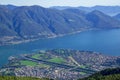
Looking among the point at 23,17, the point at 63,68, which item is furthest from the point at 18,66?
the point at 23,17

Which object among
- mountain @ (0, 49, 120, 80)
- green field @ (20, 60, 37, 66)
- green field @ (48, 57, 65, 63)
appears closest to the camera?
mountain @ (0, 49, 120, 80)

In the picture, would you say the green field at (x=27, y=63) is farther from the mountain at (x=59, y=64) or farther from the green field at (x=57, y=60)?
the green field at (x=57, y=60)

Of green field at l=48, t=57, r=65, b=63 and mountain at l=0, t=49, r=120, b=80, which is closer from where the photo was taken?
mountain at l=0, t=49, r=120, b=80

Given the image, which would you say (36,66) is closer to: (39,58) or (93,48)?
(39,58)

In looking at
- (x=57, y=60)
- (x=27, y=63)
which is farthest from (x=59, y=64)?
(x=27, y=63)

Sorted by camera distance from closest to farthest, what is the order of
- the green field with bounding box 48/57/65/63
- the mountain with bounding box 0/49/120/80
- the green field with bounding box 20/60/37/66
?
the mountain with bounding box 0/49/120/80 → the green field with bounding box 20/60/37/66 → the green field with bounding box 48/57/65/63

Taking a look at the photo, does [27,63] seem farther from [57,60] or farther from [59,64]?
[59,64]

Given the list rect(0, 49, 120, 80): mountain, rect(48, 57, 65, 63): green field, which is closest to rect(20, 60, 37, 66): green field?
rect(0, 49, 120, 80): mountain

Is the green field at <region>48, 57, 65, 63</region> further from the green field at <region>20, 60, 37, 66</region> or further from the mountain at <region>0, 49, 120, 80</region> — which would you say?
the green field at <region>20, 60, 37, 66</region>

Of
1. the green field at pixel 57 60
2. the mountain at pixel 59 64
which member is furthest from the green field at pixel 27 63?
the green field at pixel 57 60
